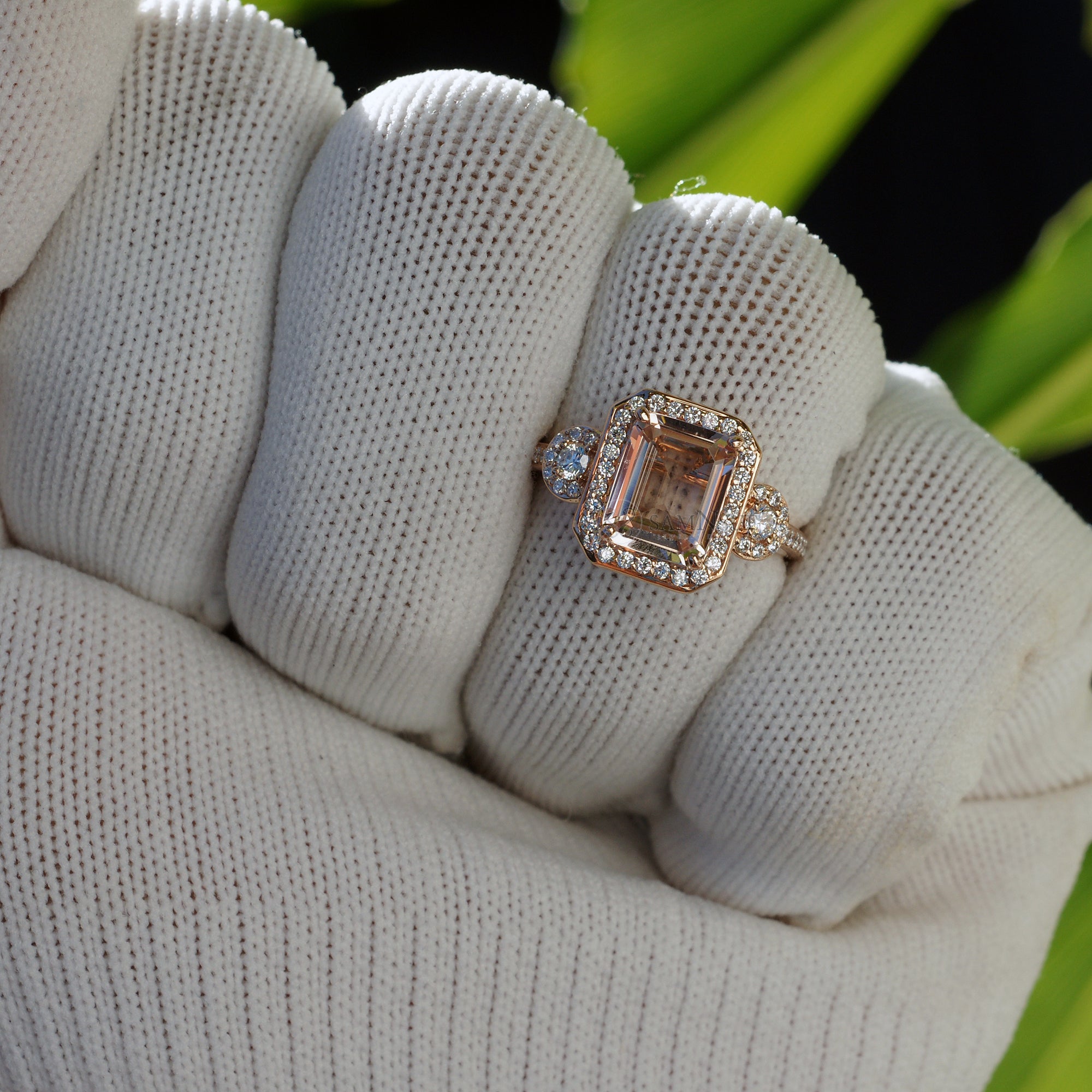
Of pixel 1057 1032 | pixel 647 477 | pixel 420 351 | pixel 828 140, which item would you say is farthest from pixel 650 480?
pixel 1057 1032

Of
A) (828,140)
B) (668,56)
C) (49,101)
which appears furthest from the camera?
(828,140)

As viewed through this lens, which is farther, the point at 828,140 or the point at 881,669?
the point at 828,140

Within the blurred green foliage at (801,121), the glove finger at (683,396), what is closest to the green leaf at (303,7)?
the blurred green foliage at (801,121)

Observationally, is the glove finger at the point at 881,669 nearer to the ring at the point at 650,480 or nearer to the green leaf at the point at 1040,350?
the ring at the point at 650,480

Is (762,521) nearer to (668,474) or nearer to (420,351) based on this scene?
(668,474)

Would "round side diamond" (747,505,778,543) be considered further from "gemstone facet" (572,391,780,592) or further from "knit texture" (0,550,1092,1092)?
"knit texture" (0,550,1092,1092)

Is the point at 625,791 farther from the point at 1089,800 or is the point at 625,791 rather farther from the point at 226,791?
the point at 1089,800
